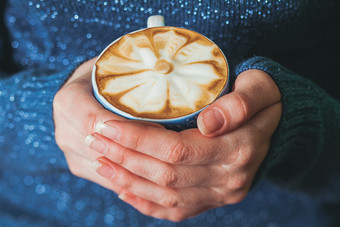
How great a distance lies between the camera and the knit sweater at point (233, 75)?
0.56m

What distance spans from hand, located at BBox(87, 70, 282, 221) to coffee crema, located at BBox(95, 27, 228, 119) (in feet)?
0.10

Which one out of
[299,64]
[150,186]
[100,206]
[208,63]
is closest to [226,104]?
[208,63]

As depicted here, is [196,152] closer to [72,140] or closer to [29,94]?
[72,140]

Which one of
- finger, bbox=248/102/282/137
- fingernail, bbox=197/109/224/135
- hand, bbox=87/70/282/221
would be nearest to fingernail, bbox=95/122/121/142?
hand, bbox=87/70/282/221

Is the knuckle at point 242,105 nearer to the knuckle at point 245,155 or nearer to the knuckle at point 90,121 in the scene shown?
the knuckle at point 245,155

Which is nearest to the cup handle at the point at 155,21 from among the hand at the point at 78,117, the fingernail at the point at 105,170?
the hand at the point at 78,117

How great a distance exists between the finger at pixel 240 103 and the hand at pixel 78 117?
4.9 inches

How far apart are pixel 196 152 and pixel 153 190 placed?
0.40 ft

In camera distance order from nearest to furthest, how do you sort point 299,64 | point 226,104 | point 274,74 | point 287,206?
1. point 226,104
2. point 274,74
3. point 299,64
4. point 287,206

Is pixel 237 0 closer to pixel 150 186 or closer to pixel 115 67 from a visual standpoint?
pixel 115 67

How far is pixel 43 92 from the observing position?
592mm

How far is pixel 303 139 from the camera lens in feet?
1.94

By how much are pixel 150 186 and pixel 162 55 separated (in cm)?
21

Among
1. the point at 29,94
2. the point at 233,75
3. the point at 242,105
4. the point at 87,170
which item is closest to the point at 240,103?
the point at 242,105
